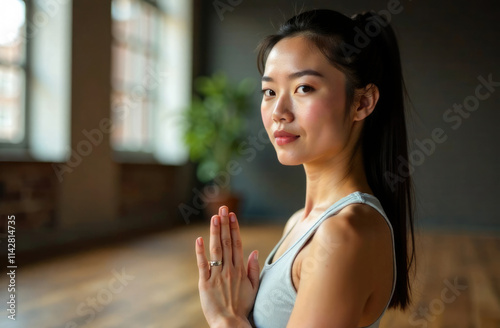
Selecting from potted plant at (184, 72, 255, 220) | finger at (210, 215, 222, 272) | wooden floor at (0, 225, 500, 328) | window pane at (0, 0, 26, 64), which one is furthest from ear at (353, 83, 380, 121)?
potted plant at (184, 72, 255, 220)

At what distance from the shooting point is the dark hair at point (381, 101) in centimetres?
95

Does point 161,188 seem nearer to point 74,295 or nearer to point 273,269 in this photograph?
point 74,295

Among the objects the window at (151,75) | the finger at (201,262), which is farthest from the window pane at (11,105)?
the finger at (201,262)

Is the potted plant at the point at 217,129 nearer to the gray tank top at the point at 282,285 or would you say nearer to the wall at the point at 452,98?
the wall at the point at 452,98

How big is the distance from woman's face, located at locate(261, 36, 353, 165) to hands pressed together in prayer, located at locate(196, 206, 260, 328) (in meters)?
0.18

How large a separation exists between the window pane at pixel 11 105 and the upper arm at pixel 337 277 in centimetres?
444

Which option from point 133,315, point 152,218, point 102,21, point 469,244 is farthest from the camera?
point 152,218

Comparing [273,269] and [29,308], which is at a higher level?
[273,269]

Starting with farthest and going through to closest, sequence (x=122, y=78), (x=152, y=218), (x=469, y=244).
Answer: (x=152, y=218) → (x=122, y=78) → (x=469, y=244)

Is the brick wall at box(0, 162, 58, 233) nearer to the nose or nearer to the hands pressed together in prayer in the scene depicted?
the hands pressed together in prayer

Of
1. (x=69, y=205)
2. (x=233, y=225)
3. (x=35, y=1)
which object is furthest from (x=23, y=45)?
(x=233, y=225)

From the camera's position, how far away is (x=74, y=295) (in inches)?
123

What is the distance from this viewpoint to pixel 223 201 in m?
7.34

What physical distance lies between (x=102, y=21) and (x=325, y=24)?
5.07 metres
